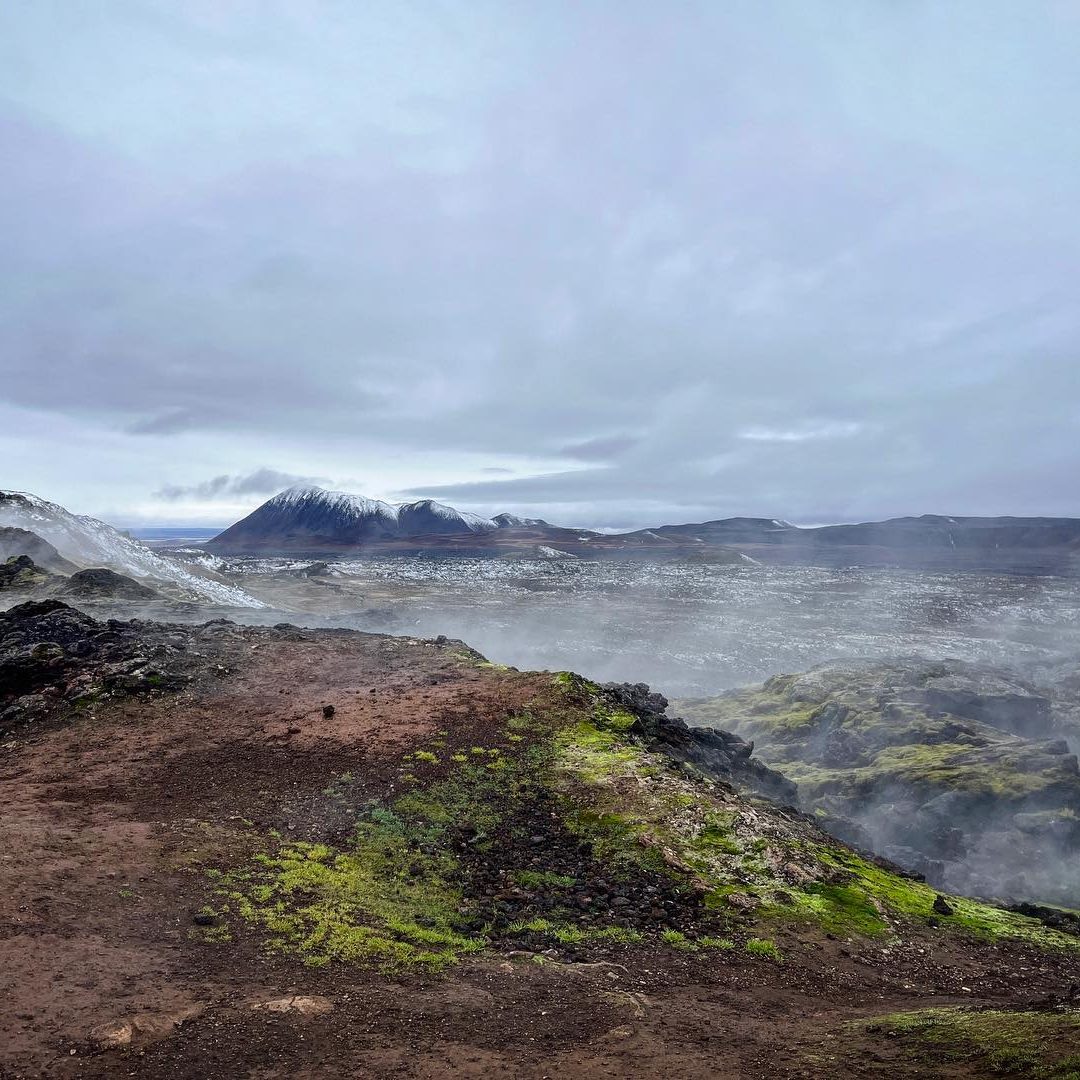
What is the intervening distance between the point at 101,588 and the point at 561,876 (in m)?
46.6

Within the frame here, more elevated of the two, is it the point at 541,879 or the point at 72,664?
the point at 72,664

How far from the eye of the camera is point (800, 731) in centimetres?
3950

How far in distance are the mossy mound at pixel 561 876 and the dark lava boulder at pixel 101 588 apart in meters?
39.0

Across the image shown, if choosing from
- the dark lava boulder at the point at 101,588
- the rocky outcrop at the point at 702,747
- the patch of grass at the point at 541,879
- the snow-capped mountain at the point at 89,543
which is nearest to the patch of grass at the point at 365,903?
the patch of grass at the point at 541,879

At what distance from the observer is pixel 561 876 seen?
12.9 m

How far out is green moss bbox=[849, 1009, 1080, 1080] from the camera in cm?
595

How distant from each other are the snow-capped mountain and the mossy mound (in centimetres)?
6190

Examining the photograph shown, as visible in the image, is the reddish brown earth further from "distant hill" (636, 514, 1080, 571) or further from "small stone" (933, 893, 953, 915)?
"distant hill" (636, 514, 1080, 571)

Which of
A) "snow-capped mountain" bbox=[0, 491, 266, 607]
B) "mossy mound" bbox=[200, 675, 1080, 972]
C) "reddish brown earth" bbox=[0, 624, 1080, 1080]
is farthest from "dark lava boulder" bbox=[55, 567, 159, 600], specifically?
"mossy mound" bbox=[200, 675, 1080, 972]

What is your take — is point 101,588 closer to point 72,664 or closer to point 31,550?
point 31,550

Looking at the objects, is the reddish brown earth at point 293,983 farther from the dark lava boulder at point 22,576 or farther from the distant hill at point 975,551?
the distant hill at point 975,551

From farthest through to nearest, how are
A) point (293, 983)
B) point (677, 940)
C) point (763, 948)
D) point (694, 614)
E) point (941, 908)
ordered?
1. point (694, 614)
2. point (941, 908)
3. point (677, 940)
4. point (763, 948)
5. point (293, 983)

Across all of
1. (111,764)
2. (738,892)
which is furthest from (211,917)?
(738,892)

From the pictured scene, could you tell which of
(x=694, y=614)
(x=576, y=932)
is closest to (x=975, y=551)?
(x=694, y=614)
